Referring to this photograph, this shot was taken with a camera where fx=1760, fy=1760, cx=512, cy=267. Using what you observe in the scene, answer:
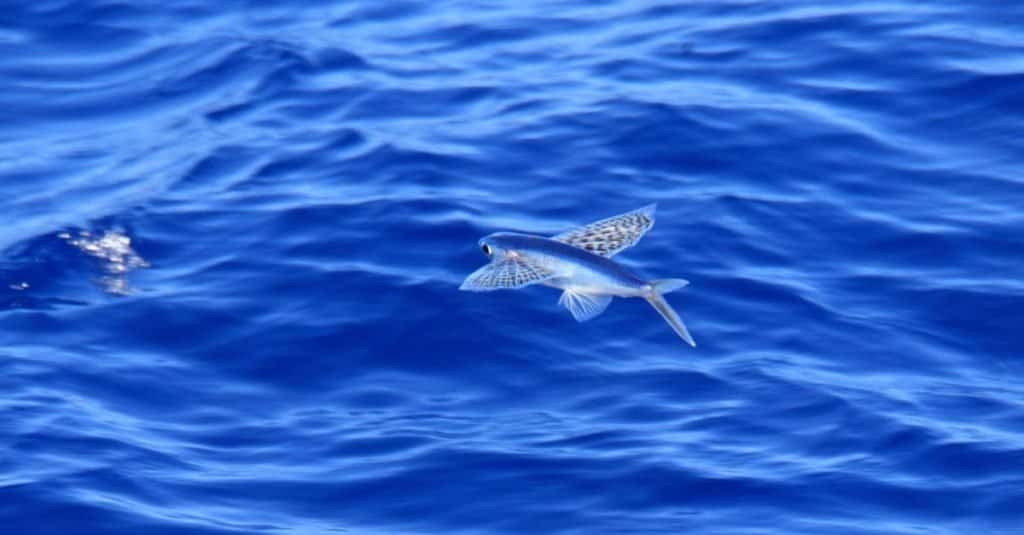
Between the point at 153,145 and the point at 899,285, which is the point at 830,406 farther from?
the point at 153,145

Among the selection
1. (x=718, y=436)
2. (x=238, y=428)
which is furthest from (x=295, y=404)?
(x=718, y=436)

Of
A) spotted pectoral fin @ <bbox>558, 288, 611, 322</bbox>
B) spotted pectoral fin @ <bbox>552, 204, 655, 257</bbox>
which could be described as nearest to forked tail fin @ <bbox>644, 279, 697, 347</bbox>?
spotted pectoral fin @ <bbox>558, 288, 611, 322</bbox>

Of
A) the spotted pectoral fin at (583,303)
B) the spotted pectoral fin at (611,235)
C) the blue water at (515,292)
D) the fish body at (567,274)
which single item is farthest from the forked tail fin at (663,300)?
the blue water at (515,292)

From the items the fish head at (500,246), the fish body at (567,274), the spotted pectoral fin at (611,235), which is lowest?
the fish body at (567,274)

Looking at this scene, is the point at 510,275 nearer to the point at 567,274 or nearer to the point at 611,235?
the point at 567,274

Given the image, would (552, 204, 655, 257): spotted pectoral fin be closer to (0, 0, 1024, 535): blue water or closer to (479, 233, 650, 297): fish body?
(479, 233, 650, 297): fish body

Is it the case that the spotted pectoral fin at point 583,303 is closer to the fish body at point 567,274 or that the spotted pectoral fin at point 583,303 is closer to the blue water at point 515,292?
the fish body at point 567,274
